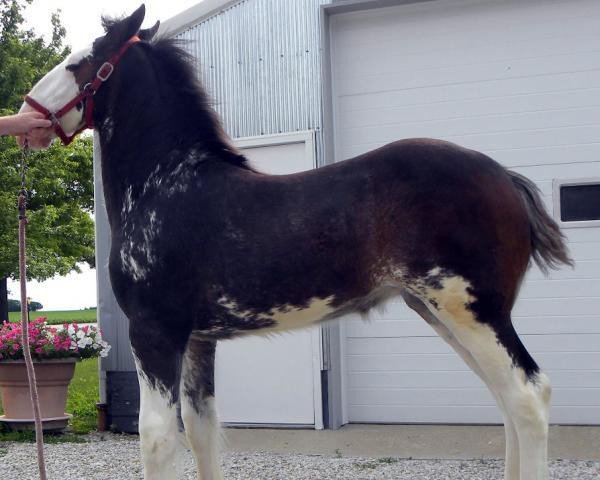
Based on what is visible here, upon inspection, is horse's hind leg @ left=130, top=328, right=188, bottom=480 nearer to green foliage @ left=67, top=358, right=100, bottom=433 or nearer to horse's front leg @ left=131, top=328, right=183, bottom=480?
horse's front leg @ left=131, top=328, right=183, bottom=480

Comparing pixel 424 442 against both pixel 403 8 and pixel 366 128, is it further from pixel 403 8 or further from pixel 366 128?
pixel 403 8

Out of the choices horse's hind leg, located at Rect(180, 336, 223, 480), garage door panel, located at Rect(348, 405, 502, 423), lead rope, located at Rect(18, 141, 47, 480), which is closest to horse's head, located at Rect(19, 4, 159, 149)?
lead rope, located at Rect(18, 141, 47, 480)

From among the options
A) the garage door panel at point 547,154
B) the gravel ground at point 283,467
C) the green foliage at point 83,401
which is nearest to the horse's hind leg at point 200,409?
the gravel ground at point 283,467

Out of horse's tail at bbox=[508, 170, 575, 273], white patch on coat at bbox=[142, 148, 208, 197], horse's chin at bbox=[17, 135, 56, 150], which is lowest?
horse's tail at bbox=[508, 170, 575, 273]

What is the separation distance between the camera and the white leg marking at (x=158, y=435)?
278 cm

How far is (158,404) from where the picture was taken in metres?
2.81

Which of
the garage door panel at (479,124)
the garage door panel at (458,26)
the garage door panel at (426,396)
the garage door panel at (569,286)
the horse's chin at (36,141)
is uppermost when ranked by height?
the garage door panel at (458,26)

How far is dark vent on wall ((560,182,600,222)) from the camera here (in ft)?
A: 19.8

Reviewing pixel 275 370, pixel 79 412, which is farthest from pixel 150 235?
pixel 79 412

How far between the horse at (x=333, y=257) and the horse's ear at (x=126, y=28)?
1.88ft

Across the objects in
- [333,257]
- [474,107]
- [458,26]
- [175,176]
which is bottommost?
[333,257]

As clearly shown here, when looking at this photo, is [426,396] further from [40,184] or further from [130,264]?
[40,184]

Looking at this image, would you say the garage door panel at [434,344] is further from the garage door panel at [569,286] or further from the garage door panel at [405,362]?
the garage door panel at [569,286]

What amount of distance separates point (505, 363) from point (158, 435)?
1.28 m
